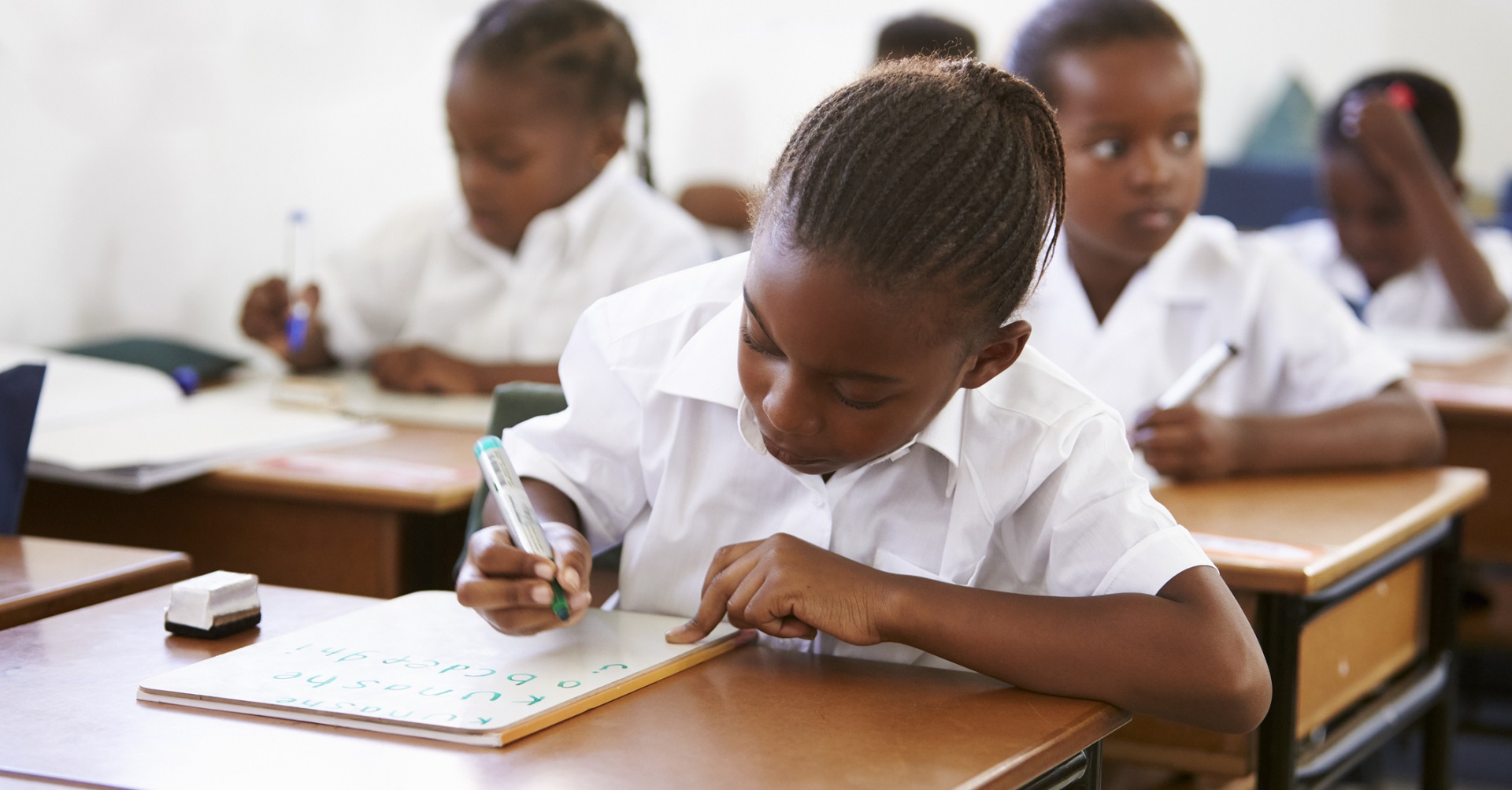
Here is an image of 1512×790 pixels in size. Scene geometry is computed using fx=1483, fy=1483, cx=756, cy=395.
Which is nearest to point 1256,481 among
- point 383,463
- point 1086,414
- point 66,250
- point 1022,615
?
point 1086,414

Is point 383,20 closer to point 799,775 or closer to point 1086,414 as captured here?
point 1086,414

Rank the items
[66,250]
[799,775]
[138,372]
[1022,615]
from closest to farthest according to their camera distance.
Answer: [799,775], [1022,615], [138,372], [66,250]

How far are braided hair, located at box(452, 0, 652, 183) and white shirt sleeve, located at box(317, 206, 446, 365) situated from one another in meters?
0.35

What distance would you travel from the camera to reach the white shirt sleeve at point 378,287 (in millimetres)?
2412

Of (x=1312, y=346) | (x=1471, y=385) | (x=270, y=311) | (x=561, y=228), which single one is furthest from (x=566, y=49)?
(x=1471, y=385)

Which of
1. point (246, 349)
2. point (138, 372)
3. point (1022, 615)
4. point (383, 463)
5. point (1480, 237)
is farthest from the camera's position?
point (1480, 237)

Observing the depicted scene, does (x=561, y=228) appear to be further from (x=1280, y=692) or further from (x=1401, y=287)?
(x=1401, y=287)

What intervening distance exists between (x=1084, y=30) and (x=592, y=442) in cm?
89

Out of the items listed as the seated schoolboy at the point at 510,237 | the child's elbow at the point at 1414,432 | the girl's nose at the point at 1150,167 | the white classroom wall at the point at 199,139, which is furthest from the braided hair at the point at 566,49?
the child's elbow at the point at 1414,432

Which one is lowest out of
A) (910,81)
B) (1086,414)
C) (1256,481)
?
(1256,481)

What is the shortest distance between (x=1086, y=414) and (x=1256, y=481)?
725mm

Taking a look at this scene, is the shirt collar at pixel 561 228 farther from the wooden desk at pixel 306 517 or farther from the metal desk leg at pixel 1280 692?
the metal desk leg at pixel 1280 692

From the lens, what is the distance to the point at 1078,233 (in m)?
1.80

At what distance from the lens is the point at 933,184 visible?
2.97 feet
